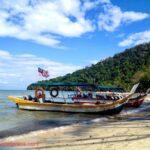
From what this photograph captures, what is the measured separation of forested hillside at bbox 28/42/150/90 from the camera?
445 ft

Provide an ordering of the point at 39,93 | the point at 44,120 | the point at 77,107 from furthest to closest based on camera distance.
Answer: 1. the point at 39,93
2. the point at 77,107
3. the point at 44,120

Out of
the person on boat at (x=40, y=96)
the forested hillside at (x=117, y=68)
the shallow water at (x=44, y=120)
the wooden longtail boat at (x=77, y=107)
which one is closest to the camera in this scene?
the shallow water at (x=44, y=120)

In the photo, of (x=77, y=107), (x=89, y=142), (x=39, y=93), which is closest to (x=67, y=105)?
(x=77, y=107)

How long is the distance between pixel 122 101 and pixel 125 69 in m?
111

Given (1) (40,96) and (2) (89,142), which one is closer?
(2) (89,142)

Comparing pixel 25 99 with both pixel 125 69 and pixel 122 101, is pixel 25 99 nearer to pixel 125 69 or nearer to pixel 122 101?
pixel 122 101

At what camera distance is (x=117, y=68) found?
Answer: 148 m

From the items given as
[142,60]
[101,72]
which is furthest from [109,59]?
[142,60]

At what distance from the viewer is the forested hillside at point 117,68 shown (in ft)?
445

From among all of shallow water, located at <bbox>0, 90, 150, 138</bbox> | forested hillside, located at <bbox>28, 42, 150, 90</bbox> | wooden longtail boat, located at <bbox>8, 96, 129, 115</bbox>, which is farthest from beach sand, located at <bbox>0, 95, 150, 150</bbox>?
forested hillside, located at <bbox>28, 42, 150, 90</bbox>

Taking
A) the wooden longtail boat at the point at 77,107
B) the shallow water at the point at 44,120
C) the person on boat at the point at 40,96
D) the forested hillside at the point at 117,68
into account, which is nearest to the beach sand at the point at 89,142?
the shallow water at the point at 44,120

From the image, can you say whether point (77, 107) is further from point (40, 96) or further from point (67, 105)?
point (40, 96)

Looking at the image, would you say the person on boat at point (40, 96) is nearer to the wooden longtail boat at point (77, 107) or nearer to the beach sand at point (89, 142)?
the wooden longtail boat at point (77, 107)

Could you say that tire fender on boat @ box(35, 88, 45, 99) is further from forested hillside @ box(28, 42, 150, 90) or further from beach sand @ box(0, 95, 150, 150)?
forested hillside @ box(28, 42, 150, 90)
